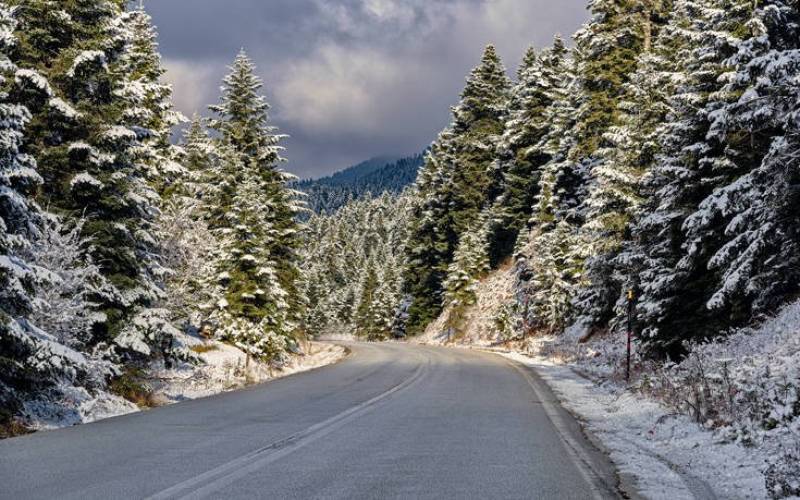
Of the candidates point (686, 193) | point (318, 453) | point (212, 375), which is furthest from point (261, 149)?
point (318, 453)

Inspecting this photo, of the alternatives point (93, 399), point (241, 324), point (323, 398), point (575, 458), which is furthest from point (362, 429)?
point (241, 324)

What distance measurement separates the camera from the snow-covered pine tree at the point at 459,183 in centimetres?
6262

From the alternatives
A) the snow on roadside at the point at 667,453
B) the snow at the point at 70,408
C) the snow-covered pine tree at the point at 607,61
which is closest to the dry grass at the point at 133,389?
the snow at the point at 70,408

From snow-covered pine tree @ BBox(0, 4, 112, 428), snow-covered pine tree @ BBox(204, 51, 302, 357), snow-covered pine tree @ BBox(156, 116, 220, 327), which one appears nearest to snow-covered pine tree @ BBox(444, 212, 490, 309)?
snow-covered pine tree @ BBox(204, 51, 302, 357)

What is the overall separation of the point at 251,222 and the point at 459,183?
38500 millimetres

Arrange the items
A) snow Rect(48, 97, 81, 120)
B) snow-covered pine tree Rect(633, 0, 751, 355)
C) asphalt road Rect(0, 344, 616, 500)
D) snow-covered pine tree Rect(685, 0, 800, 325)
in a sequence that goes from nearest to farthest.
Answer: asphalt road Rect(0, 344, 616, 500) < snow-covered pine tree Rect(685, 0, 800, 325) < snow Rect(48, 97, 81, 120) < snow-covered pine tree Rect(633, 0, 751, 355)

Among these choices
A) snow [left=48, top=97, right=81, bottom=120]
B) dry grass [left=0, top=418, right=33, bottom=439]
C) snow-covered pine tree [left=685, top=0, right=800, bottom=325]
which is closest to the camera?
dry grass [left=0, top=418, right=33, bottom=439]

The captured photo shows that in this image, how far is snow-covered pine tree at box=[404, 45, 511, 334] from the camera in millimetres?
62625

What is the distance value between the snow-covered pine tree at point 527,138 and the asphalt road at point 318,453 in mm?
40395

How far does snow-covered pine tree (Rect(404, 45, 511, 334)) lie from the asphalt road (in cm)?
4845

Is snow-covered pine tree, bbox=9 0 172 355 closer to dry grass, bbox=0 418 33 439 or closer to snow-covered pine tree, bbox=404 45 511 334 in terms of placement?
dry grass, bbox=0 418 33 439

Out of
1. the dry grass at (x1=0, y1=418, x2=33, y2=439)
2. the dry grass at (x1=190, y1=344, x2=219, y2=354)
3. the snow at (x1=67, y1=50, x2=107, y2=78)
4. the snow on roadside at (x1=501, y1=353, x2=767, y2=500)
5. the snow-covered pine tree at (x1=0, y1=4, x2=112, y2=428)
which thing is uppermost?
the snow at (x1=67, y1=50, x2=107, y2=78)

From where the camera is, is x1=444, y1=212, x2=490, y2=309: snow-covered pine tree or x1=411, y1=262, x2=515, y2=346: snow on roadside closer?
x1=411, y1=262, x2=515, y2=346: snow on roadside

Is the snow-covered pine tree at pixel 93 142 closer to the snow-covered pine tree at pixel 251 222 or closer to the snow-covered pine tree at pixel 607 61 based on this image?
the snow-covered pine tree at pixel 251 222
